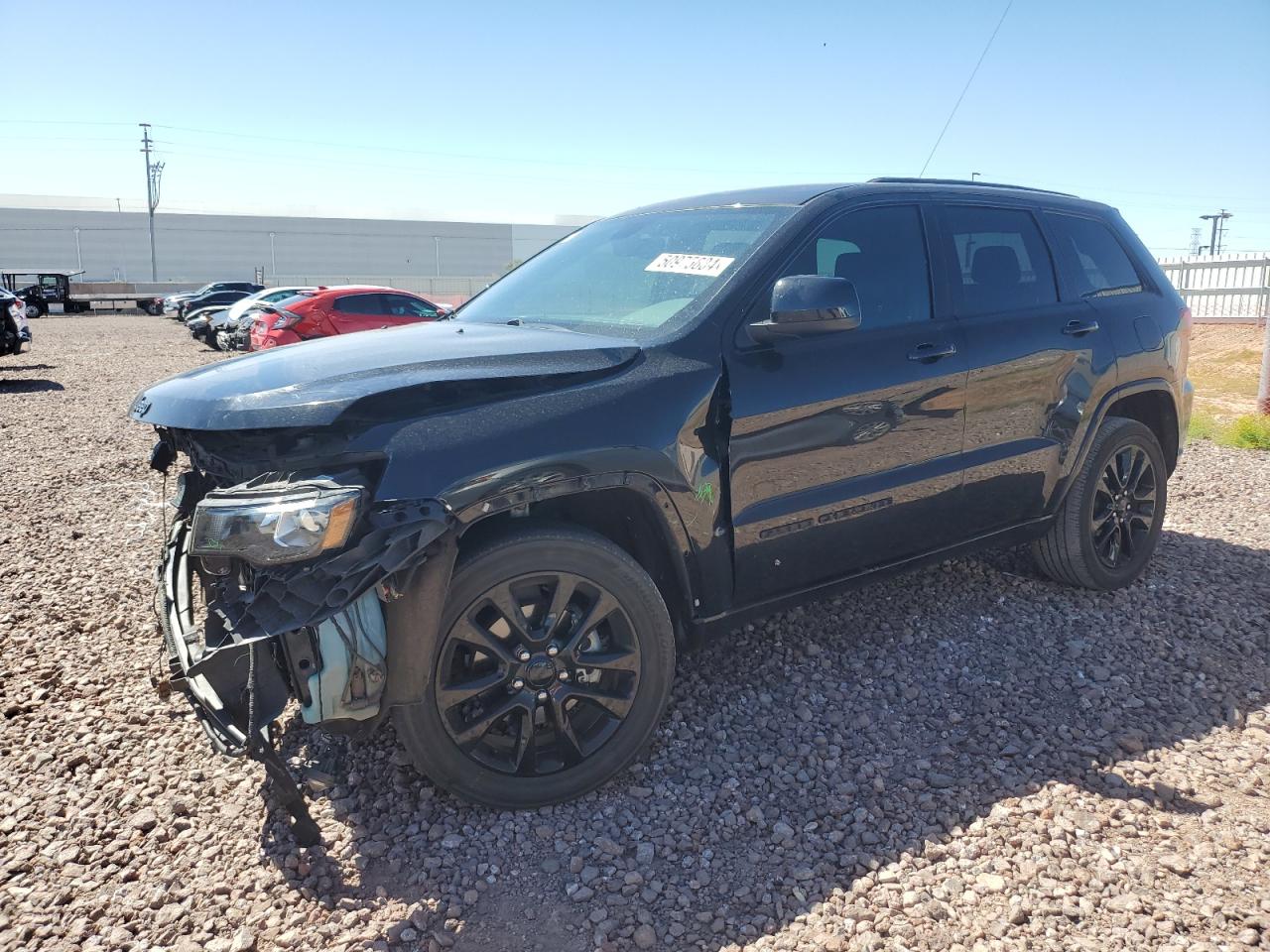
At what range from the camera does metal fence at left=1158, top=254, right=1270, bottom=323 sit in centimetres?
2017

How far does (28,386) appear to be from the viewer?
47.6 feet

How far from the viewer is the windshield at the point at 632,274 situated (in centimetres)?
330

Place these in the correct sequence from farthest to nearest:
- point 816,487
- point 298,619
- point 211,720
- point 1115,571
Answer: point 1115,571
point 816,487
point 211,720
point 298,619

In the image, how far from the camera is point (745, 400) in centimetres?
309

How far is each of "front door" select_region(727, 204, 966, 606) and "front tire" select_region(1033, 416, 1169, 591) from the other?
0.93 metres

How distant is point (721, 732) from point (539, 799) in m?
0.78

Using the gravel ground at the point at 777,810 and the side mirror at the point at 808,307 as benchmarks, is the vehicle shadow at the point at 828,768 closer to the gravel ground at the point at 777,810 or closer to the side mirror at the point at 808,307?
the gravel ground at the point at 777,810

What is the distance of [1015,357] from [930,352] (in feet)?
1.82

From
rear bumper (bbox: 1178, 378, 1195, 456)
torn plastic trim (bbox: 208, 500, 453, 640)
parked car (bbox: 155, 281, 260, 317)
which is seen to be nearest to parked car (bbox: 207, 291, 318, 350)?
parked car (bbox: 155, 281, 260, 317)

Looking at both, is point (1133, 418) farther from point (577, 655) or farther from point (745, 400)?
point (577, 655)

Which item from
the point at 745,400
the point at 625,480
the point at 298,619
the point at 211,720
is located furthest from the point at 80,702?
the point at 745,400

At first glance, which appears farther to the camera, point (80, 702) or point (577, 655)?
point (80, 702)

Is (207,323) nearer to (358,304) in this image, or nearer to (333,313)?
(358,304)

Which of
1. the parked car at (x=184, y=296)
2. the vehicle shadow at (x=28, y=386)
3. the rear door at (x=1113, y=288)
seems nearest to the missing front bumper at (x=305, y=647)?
the rear door at (x=1113, y=288)
